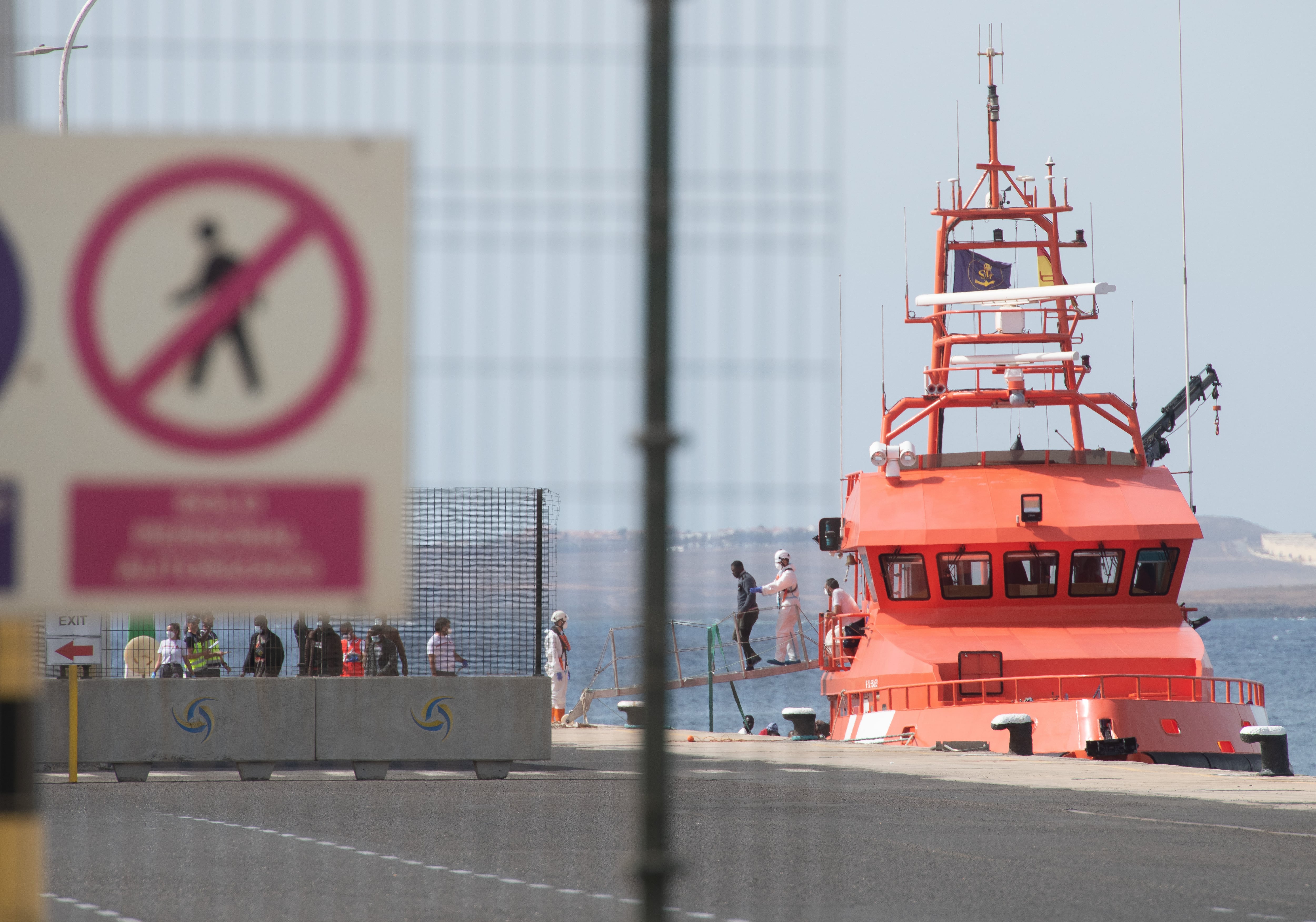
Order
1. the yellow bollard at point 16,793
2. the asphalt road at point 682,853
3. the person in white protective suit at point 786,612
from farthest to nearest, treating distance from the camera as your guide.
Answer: the person in white protective suit at point 786,612
the asphalt road at point 682,853
the yellow bollard at point 16,793

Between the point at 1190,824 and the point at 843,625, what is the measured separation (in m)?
14.0

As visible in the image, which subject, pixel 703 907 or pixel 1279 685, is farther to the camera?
pixel 1279 685

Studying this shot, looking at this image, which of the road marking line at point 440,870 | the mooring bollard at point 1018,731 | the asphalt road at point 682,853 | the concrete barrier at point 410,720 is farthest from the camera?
the mooring bollard at point 1018,731

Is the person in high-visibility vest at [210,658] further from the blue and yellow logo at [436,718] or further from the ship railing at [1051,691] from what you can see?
the ship railing at [1051,691]

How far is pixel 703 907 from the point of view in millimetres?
8484

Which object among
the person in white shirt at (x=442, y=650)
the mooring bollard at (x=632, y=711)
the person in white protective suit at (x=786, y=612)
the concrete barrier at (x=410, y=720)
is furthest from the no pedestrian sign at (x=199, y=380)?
the person in white protective suit at (x=786, y=612)

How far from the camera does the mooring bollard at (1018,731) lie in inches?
786

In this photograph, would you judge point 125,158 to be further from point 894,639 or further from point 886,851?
point 894,639

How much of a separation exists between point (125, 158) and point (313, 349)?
0.60m

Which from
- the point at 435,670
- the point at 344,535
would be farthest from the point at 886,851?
the point at 435,670

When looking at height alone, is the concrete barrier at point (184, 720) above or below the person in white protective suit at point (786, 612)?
below

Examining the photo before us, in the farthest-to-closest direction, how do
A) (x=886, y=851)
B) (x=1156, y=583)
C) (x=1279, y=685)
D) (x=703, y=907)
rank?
(x=1279, y=685) → (x=1156, y=583) → (x=886, y=851) → (x=703, y=907)

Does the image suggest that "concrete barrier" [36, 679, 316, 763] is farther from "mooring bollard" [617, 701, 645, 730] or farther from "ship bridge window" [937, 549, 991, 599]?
"ship bridge window" [937, 549, 991, 599]

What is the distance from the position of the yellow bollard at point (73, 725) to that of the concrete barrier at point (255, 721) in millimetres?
Result: 100
